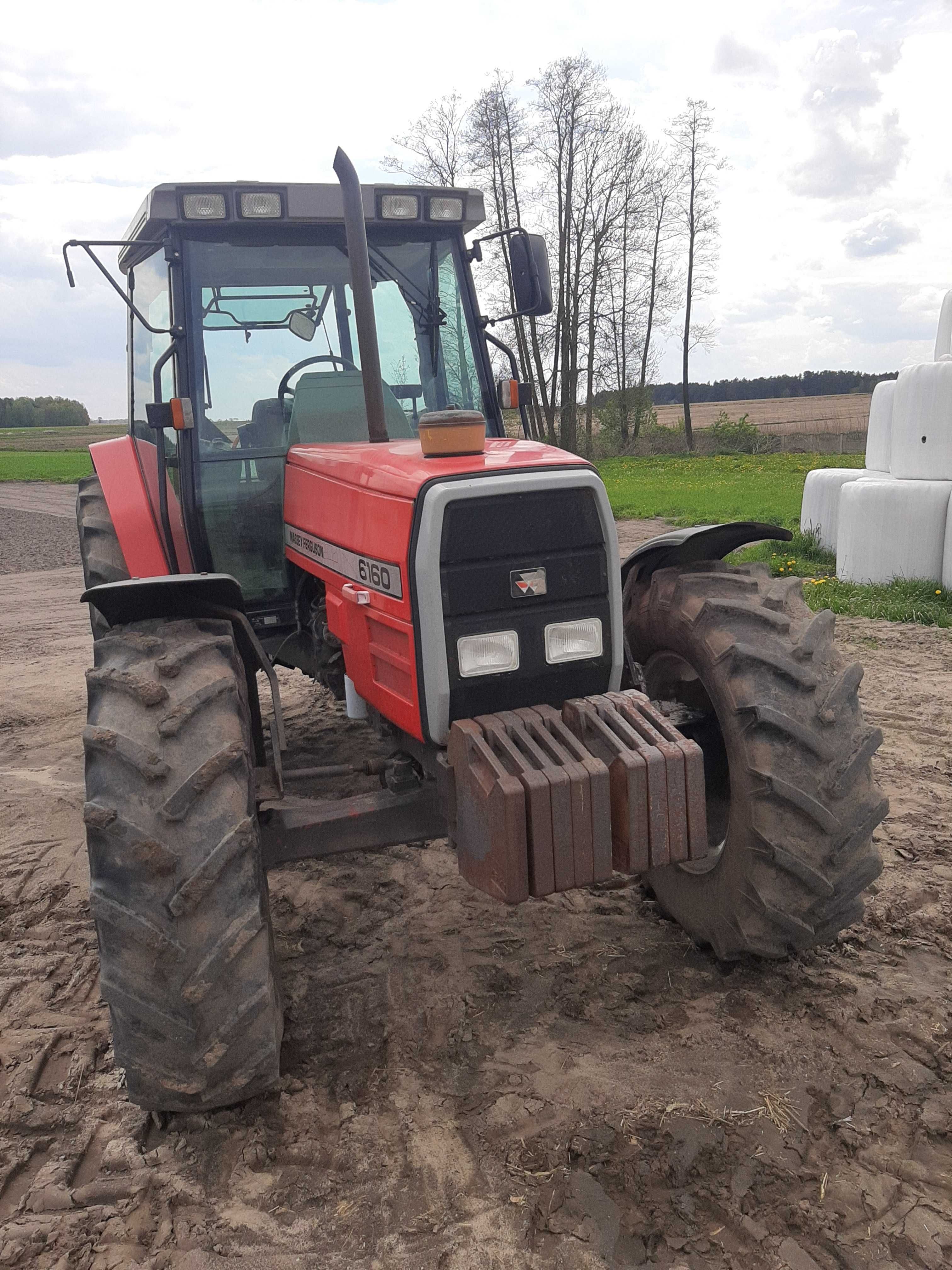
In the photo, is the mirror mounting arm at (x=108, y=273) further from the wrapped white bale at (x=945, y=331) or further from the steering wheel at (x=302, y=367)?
the wrapped white bale at (x=945, y=331)

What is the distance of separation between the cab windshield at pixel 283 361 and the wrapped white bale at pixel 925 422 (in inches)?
228

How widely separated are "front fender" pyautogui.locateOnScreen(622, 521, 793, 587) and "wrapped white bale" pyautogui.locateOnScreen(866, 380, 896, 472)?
7071 mm

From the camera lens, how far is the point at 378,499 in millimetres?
3074

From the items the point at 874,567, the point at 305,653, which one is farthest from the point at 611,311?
the point at 305,653

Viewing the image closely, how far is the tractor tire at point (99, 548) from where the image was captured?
430 centimetres

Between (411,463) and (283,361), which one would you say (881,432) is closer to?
(283,361)

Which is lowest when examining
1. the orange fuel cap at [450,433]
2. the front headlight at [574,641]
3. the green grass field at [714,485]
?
the green grass field at [714,485]

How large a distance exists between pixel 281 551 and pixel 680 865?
6.58 feet

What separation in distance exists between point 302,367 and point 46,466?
3968 cm

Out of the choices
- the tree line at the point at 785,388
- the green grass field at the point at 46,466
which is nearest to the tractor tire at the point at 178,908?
the green grass field at the point at 46,466

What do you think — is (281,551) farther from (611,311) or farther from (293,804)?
(611,311)

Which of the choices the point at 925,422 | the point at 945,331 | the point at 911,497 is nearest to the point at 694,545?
the point at 911,497

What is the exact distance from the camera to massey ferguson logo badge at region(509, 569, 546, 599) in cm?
291

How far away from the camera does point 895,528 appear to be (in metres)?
8.65
